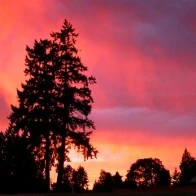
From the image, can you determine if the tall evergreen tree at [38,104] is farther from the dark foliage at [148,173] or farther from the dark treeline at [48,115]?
the dark foliage at [148,173]

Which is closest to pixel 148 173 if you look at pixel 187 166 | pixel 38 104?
pixel 187 166

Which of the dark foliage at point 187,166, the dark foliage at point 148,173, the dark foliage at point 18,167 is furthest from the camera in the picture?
the dark foliage at point 148,173

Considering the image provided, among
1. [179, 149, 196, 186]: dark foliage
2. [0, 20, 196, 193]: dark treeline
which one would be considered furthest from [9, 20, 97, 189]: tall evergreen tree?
[179, 149, 196, 186]: dark foliage

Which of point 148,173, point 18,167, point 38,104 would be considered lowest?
point 18,167

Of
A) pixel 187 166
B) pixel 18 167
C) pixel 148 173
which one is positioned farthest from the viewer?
pixel 148 173

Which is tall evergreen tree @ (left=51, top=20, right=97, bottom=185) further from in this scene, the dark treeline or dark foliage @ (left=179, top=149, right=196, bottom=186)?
dark foliage @ (left=179, top=149, right=196, bottom=186)

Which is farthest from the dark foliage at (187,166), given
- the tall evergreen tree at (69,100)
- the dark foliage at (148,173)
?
the tall evergreen tree at (69,100)

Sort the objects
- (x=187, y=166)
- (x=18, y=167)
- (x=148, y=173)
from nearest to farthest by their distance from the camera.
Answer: (x=18, y=167) → (x=187, y=166) → (x=148, y=173)

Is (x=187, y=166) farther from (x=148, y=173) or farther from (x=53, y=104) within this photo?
(x=53, y=104)

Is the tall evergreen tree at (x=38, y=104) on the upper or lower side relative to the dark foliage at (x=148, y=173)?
lower

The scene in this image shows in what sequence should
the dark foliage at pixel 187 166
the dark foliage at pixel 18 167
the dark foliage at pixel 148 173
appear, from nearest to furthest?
the dark foliage at pixel 18 167
the dark foliage at pixel 187 166
the dark foliage at pixel 148 173

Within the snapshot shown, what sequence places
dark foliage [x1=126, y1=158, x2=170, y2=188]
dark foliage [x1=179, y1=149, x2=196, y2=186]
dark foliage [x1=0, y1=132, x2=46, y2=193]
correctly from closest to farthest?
dark foliage [x1=0, y1=132, x2=46, y2=193], dark foliage [x1=179, y1=149, x2=196, y2=186], dark foliage [x1=126, y1=158, x2=170, y2=188]

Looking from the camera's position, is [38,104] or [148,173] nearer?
[38,104]

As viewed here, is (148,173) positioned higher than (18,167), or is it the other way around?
(148,173)
